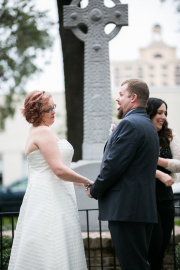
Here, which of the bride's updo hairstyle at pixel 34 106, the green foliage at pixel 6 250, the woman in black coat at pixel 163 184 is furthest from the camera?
the green foliage at pixel 6 250

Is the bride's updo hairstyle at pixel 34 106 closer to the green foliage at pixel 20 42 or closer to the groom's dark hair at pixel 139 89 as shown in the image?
the groom's dark hair at pixel 139 89

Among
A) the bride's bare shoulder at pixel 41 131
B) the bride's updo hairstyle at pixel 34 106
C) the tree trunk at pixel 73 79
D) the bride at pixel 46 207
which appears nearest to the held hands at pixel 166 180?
the bride at pixel 46 207

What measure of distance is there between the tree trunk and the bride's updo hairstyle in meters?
4.32

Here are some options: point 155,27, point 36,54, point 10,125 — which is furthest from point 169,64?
point 36,54

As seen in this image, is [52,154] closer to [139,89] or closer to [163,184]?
[139,89]

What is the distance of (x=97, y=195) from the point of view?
9.04 ft

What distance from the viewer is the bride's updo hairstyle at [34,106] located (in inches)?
122

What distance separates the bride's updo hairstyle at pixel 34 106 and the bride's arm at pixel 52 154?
16cm

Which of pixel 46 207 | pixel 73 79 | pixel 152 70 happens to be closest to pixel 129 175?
pixel 46 207

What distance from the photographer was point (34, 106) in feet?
10.2

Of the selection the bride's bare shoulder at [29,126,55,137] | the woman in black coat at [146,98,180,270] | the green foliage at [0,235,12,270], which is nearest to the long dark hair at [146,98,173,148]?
the woman in black coat at [146,98,180,270]

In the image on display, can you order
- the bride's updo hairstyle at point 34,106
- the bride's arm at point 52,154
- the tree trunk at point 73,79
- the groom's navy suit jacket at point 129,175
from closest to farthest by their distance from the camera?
the groom's navy suit jacket at point 129,175 < the bride's arm at point 52,154 < the bride's updo hairstyle at point 34,106 < the tree trunk at point 73,79

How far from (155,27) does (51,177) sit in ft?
254

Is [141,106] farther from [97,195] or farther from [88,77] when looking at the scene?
[88,77]
